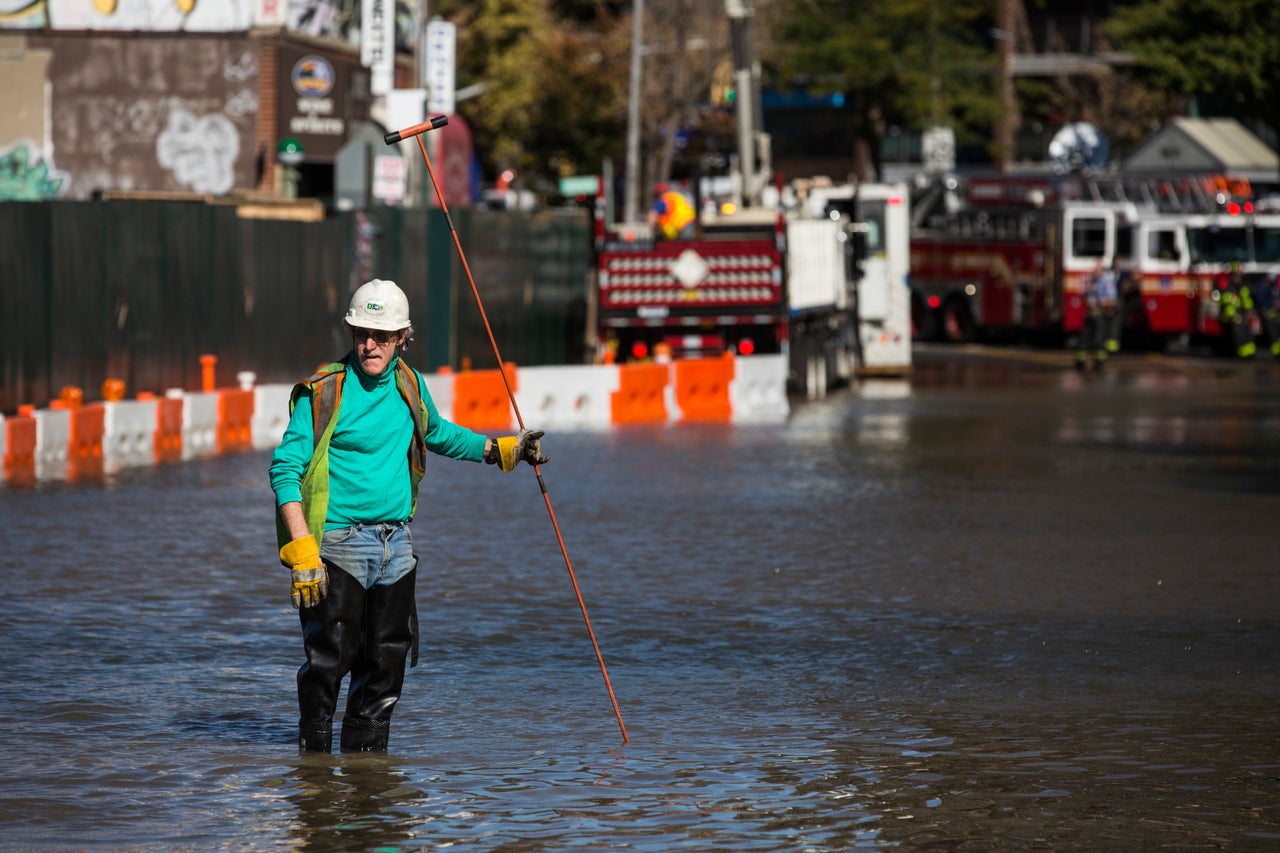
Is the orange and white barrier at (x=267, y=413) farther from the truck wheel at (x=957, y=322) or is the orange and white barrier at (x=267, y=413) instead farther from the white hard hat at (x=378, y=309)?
the truck wheel at (x=957, y=322)

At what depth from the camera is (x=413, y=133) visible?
8164 mm

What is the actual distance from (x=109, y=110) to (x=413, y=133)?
30.2 meters

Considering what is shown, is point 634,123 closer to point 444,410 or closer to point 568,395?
point 568,395

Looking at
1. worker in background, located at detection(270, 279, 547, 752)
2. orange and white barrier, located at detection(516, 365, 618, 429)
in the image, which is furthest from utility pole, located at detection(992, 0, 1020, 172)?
worker in background, located at detection(270, 279, 547, 752)

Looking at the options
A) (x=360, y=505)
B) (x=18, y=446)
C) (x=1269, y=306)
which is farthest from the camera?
(x=1269, y=306)

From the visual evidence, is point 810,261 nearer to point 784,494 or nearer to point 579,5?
point 784,494

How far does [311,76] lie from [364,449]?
31022 mm

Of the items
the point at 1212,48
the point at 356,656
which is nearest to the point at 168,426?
the point at 356,656

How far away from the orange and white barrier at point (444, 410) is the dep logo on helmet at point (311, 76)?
1376 centimetres

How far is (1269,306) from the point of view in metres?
39.3

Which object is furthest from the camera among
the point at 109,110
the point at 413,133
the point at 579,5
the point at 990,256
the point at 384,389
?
the point at 579,5

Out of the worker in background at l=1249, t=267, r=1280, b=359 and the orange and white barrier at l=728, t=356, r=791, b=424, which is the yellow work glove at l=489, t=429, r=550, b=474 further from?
the worker in background at l=1249, t=267, r=1280, b=359

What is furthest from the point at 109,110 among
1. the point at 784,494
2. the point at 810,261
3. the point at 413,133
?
the point at 413,133

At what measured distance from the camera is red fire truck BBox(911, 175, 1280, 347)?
134 ft
